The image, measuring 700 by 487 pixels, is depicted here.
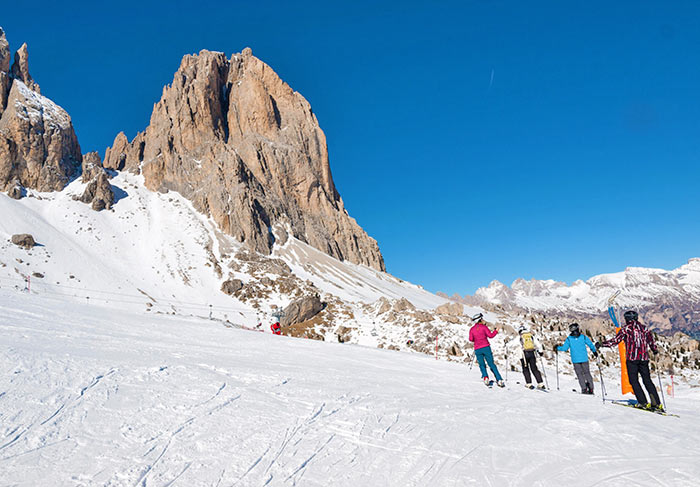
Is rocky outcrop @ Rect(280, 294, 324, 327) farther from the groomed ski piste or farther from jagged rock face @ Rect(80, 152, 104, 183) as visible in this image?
jagged rock face @ Rect(80, 152, 104, 183)

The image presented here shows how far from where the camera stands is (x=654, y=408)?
28.8 feet

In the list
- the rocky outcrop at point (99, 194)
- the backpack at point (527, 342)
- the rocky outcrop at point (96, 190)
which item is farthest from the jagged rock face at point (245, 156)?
the backpack at point (527, 342)

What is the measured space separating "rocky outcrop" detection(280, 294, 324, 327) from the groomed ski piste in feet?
113

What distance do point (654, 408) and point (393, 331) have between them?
2832cm

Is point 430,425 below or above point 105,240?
below

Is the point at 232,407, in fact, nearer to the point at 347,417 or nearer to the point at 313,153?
the point at 347,417

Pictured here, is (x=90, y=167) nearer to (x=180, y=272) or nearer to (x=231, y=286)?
(x=180, y=272)

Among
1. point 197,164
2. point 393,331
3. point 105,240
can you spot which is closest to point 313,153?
point 197,164

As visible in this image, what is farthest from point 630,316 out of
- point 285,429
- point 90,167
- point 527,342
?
point 90,167

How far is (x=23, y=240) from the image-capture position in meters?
45.7

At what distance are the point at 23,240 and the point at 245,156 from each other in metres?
52.6

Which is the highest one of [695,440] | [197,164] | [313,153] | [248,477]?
[313,153]

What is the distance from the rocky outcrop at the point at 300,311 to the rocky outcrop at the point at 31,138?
52.1 meters

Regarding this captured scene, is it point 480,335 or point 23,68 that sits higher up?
point 23,68
